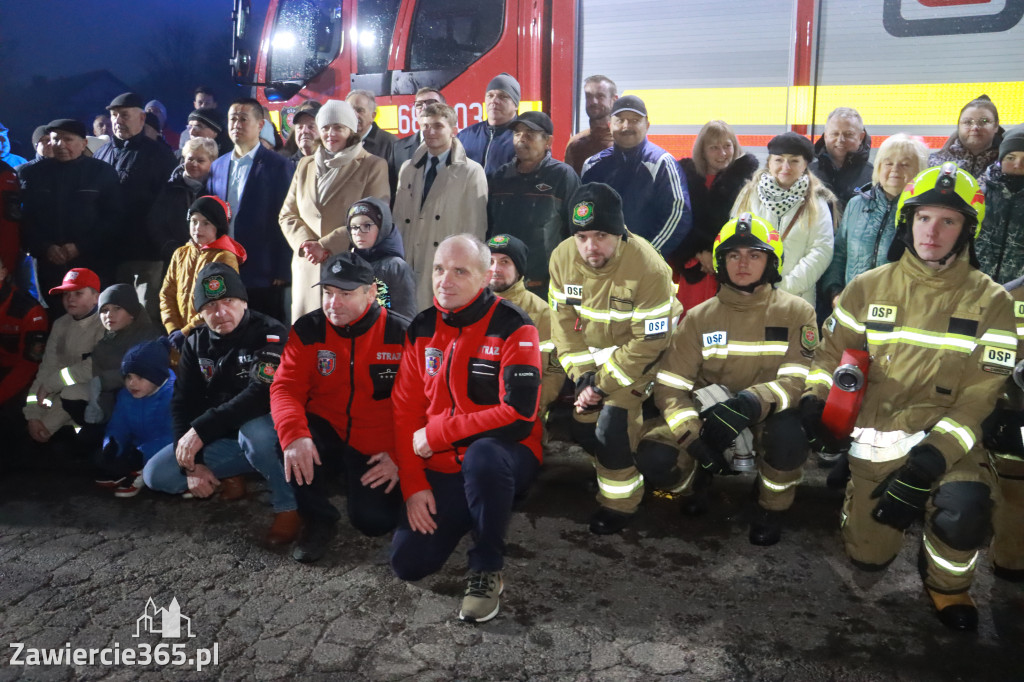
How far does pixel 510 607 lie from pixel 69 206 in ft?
15.6

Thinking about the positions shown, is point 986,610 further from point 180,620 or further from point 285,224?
point 285,224

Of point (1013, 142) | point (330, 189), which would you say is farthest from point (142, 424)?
point (1013, 142)

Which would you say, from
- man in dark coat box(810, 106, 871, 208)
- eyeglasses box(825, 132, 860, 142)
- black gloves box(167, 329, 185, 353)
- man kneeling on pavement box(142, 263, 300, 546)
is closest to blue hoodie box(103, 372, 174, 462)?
man kneeling on pavement box(142, 263, 300, 546)

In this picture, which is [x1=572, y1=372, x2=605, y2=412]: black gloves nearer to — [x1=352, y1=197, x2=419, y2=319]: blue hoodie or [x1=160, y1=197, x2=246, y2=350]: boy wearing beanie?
[x1=352, y1=197, x2=419, y2=319]: blue hoodie

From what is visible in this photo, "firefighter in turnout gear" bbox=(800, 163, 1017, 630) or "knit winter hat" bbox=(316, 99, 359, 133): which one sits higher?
"knit winter hat" bbox=(316, 99, 359, 133)

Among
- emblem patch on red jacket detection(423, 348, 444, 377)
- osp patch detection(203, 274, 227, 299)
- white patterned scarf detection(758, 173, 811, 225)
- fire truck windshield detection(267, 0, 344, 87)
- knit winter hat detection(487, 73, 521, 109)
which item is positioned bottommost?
emblem patch on red jacket detection(423, 348, 444, 377)

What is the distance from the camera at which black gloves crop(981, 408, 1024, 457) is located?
3.17m

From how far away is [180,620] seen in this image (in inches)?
118

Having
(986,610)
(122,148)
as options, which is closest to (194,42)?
(122,148)

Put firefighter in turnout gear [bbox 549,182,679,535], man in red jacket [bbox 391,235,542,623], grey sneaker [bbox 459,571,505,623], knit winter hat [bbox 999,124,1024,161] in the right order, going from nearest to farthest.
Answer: grey sneaker [bbox 459,571,505,623]
man in red jacket [bbox 391,235,542,623]
firefighter in turnout gear [bbox 549,182,679,535]
knit winter hat [bbox 999,124,1024,161]

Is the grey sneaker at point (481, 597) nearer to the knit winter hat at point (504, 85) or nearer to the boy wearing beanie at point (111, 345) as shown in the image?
the boy wearing beanie at point (111, 345)

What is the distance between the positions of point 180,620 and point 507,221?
312 centimetres

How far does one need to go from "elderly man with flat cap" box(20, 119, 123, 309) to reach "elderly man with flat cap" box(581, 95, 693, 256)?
12.4 feet

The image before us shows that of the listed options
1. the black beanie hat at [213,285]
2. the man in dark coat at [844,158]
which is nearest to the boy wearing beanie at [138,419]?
the black beanie hat at [213,285]
